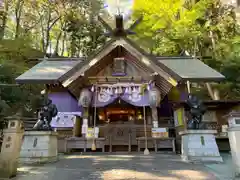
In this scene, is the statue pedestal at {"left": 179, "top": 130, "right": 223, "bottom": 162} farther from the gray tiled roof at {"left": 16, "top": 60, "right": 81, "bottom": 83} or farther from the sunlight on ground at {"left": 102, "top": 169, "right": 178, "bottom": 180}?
the gray tiled roof at {"left": 16, "top": 60, "right": 81, "bottom": 83}

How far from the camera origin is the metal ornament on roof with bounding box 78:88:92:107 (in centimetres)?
924

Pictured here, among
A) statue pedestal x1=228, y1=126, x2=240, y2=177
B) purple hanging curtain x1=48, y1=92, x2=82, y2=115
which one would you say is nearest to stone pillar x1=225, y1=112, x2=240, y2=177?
statue pedestal x1=228, y1=126, x2=240, y2=177

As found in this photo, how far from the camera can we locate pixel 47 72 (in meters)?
11.0

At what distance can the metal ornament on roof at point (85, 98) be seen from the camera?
364 inches

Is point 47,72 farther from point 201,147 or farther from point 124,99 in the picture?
point 201,147

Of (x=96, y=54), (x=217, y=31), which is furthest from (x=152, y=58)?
(x=217, y=31)

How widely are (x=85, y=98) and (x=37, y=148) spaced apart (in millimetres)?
3718

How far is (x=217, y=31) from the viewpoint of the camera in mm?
16609

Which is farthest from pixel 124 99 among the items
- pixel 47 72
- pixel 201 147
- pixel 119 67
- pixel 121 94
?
pixel 47 72

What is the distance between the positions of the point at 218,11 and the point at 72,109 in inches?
585

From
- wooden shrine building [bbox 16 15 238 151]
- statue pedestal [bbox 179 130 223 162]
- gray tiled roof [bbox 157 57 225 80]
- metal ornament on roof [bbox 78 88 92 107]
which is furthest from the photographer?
gray tiled roof [bbox 157 57 225 80]

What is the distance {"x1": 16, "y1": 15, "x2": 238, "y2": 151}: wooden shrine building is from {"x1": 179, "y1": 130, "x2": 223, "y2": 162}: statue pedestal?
2.38 meters

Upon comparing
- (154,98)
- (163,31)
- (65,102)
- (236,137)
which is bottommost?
(236,137)

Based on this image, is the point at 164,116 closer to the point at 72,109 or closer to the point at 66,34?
the point at 72,109
